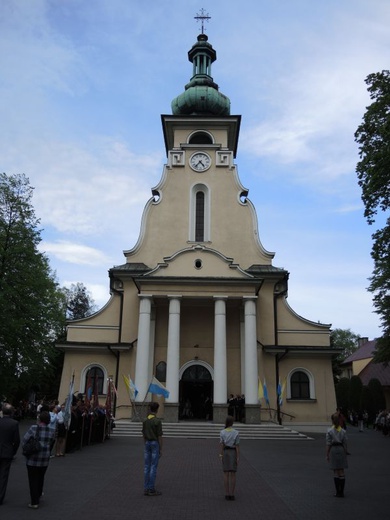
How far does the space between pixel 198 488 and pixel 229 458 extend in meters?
1.56

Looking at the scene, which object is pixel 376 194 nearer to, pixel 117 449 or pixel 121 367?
pixel 117 449

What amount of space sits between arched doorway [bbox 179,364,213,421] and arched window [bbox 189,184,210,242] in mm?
7662

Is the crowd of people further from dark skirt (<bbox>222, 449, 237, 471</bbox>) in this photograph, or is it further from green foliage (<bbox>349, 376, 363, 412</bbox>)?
green foliage (<bbox>349, 376, 363, 412</bbox>)

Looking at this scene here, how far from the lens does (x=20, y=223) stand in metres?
28.7

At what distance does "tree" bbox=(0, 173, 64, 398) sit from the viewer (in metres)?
27.4

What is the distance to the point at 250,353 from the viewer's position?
77.8ft

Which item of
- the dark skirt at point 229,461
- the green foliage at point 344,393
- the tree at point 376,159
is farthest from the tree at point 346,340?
the dark skirt at point 229,461

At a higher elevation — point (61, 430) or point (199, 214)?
point (199, 214)

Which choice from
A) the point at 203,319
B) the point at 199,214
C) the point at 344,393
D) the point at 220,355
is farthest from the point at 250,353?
the point at 344,393

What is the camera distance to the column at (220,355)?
22938mm

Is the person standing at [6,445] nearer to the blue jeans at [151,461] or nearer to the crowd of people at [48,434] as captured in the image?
the crowd of people at [48,434]

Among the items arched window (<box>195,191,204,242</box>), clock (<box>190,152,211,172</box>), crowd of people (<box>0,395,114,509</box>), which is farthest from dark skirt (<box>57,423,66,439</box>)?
clock (<box>190,152,211,172</box>)

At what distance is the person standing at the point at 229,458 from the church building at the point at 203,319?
14.0m

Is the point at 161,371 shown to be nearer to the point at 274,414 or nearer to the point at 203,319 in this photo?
the point at 203,319
